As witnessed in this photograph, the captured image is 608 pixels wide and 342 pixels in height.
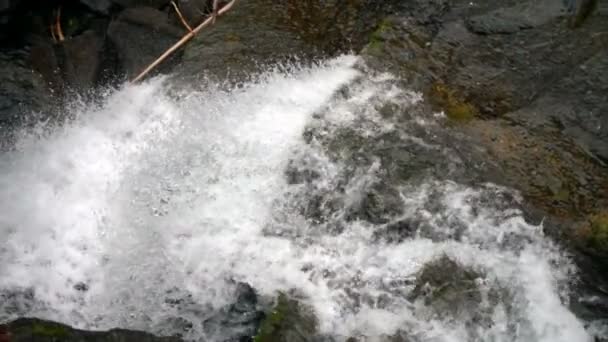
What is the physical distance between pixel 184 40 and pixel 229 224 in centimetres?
189

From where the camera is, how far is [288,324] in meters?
3.77

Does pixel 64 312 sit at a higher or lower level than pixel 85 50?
lower

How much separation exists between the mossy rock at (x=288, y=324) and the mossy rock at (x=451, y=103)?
1837mm

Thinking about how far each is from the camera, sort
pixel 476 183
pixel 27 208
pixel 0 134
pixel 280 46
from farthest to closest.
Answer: pixel 280 46, pixel 0 134, pixel 27 208, pixel 476 183

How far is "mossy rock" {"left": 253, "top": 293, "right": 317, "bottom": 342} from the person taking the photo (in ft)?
12.2

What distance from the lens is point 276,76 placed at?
17.1 ft

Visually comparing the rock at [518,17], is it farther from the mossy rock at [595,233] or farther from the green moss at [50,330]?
the green moss at [50,330]

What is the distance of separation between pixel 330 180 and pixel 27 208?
2.17 metres

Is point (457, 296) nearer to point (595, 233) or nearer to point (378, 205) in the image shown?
point (378, 205)

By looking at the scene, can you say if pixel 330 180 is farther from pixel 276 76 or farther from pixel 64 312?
pixel 64 312

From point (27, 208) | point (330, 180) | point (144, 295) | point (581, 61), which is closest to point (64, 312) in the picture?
point (144, 295)

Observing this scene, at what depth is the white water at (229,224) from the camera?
3.97 meters

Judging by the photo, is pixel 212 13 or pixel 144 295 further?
pixel 212 13

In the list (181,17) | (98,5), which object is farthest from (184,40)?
(98,5)
